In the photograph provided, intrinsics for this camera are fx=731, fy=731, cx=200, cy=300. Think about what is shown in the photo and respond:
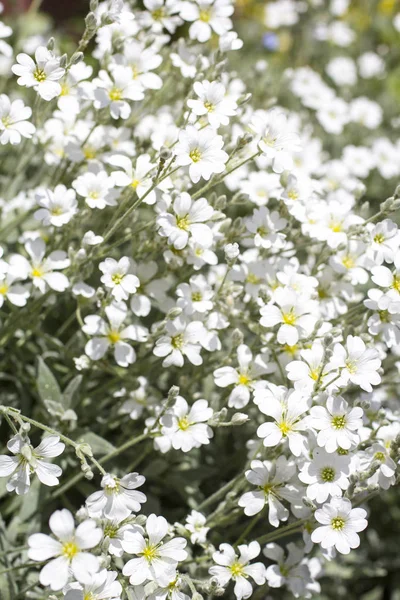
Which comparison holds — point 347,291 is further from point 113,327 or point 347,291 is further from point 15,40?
point 15,40

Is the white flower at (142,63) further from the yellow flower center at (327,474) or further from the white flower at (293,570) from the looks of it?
the white flower at (293,570)

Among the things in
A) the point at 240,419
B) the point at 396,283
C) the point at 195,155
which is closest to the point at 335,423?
the point at 240,419

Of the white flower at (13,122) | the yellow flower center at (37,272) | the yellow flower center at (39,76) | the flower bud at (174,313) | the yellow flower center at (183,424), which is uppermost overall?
the yellow flower center at (39,76)

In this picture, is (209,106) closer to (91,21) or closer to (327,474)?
(91,21)

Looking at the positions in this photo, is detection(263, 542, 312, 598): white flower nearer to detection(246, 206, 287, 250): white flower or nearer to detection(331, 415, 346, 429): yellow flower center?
detection(331, 415, 346, 429): yellow flower center

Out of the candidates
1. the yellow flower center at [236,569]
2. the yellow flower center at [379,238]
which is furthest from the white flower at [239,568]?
the yellow flower center at [379,238]

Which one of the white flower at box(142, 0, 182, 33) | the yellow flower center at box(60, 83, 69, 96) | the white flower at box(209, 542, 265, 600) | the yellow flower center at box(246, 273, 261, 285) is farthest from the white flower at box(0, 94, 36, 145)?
the white flower at box(209, 542, 265, 600)
